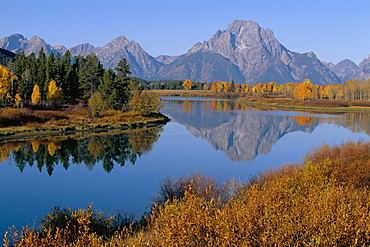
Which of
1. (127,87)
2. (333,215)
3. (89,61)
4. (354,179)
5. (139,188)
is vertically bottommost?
(139,188)

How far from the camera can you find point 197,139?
45.7m

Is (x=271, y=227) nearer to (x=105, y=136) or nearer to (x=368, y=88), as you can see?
(x=105, y=136)

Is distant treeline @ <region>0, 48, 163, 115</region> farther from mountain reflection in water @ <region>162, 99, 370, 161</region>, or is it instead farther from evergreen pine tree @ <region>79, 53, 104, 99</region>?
mountain reflection in water @ <region>162, 99, 370, 161</region>

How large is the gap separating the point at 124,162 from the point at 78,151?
617 centimetres

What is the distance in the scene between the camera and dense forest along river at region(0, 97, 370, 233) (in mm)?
20141

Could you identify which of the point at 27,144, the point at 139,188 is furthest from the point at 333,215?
the point at 27,144

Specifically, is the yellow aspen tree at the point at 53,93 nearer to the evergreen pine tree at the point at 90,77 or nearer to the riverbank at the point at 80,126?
the riverbank at the point at 80,126

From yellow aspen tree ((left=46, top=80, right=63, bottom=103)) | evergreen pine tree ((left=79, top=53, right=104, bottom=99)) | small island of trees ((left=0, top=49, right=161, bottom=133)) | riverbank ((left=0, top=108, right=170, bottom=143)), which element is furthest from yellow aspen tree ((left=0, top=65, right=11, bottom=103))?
evergreen pine tree ((left=79, top=53, right=104, bottom=99))

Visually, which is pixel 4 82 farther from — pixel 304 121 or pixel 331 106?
pixel 331 106

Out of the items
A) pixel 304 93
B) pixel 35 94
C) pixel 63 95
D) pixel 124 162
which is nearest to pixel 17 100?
pixel 35 94

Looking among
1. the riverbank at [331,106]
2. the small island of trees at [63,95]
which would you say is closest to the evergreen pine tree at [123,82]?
the small island of trees at [63,95]

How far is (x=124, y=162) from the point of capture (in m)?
30.8

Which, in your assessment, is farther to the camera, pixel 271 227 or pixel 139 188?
pixel 139 188

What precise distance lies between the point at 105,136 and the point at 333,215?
125ft
